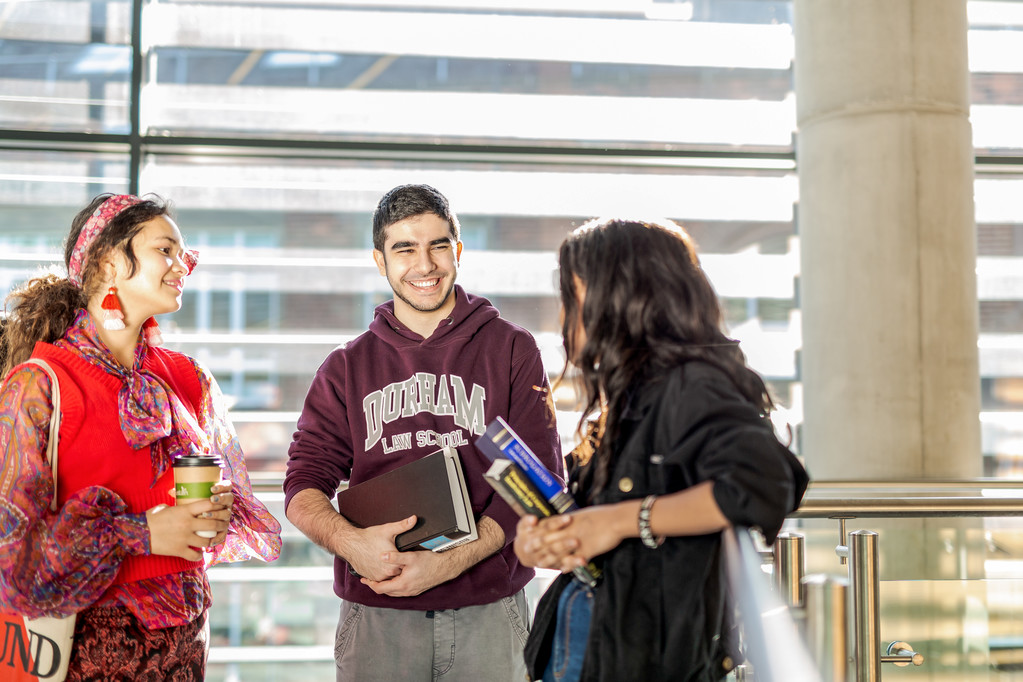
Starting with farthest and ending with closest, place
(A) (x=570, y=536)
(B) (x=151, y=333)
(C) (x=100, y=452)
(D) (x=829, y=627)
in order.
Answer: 1. (B) (x=151, y=333)
2. (C) (x=100, y=452)
3. (A) (x=570, y=536)
4. (D) (x=829, y=627)

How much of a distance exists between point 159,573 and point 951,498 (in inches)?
80.2

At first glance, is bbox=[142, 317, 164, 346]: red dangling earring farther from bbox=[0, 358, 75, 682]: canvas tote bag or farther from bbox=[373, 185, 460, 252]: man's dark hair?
bbox=[373, 185, 460, 252]: man's dark hair

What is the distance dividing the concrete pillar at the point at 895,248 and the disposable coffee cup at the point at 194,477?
3046 millimetres

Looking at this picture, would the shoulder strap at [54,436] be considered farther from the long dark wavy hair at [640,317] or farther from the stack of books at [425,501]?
the long dark wavy hair at [640,317]

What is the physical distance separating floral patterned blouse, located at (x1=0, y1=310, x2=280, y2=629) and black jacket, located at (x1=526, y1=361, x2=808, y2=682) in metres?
0.98

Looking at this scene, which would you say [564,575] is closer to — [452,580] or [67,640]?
[452,580]

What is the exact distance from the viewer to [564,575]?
62.2 inches

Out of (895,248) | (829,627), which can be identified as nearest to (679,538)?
(829,627)

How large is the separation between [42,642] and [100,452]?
0.39m

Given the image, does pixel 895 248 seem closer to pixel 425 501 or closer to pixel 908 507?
pixel 908 507

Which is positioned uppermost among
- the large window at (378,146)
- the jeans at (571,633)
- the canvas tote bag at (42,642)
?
the large window at (378,146)

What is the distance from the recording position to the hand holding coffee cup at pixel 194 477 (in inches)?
70.4

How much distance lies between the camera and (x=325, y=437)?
88.1 inches

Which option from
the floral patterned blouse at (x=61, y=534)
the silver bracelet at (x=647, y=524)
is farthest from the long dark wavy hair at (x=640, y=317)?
the floral patterned blouse at (x=61, y=534)
